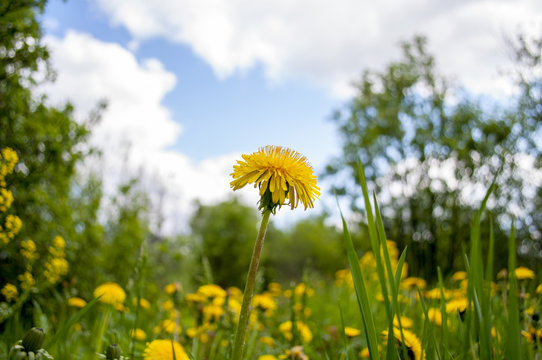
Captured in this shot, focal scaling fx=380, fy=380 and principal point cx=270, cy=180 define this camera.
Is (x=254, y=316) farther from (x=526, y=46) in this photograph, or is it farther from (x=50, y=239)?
(x=526, y=46)

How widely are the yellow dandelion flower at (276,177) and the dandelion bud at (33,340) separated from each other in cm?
58

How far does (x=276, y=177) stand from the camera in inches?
40.2

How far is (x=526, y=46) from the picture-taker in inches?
423

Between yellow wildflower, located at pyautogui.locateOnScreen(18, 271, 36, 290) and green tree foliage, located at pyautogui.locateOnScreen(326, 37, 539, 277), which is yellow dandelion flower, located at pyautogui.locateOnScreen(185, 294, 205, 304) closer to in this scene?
yellow wildflower, located at pyautogui.locateOnScreen(18, 271, 36, 290)

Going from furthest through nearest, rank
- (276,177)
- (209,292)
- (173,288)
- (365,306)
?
1. (173,288)
2. (209,292)
3. (276,177)
4. (365,306)

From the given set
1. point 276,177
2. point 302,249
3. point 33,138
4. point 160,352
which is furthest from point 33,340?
point 302,249

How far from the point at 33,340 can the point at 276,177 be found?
70 cm

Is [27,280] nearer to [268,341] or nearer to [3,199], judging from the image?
[3,199]

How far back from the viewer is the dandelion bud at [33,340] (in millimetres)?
890

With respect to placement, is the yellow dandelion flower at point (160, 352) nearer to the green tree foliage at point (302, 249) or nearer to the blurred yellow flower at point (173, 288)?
the blurred yellow flower at point (173, 288)

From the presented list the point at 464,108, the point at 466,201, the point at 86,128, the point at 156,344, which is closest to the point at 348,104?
the point at 464,108

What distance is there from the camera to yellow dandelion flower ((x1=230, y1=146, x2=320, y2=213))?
1.00 metres

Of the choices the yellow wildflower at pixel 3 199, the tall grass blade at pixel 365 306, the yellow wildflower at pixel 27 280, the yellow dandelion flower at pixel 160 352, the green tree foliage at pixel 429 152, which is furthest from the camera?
the green tree foliage at pixel 429 152

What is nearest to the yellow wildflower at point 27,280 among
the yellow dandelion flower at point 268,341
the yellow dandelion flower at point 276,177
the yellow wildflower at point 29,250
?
the yellow wildflower at point 29,250
